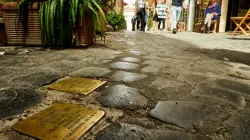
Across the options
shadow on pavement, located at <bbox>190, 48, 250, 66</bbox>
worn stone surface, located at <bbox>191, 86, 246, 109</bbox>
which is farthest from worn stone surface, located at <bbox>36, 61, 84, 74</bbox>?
shadow on pavement, located at <bbox>190, 48, 250, 66</bbox>

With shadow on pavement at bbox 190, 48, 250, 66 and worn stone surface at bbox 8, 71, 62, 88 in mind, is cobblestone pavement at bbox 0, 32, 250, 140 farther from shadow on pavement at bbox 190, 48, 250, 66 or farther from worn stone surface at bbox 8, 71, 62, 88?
shadow on pavement at bbox 190, 48, 250, 66

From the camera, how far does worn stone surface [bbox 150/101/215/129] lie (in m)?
1.16

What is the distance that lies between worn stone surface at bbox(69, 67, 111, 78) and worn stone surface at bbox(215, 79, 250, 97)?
99 centimetres

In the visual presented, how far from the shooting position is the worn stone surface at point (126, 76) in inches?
71.9

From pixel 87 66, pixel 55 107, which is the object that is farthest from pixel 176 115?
pixel 87 66

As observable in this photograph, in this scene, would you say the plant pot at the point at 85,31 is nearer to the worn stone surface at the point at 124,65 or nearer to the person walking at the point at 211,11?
the worn stone surface at the point at 124,65

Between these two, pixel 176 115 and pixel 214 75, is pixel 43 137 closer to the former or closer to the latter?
pixel 176 115

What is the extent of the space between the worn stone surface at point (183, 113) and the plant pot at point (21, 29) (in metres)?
2.55

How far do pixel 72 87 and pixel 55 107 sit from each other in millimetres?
331

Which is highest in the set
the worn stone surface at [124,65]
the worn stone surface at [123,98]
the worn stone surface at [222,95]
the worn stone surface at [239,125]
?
the worn stone surface at [124,65]

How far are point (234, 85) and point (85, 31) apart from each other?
2154 mm

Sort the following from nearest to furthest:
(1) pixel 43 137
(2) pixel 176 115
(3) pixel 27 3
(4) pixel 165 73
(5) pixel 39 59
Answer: (1) pixel 43 137
(2) pixel 176 115
(4) pixel 165 73
(5) pixel 39 59
(3) pixel 27 3

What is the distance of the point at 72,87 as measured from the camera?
158cm

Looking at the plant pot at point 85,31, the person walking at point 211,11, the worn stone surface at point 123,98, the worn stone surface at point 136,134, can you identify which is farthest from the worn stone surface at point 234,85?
the person walking at point 211,11
